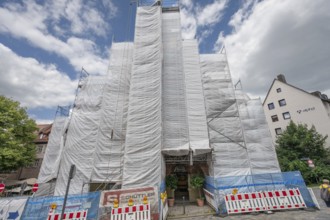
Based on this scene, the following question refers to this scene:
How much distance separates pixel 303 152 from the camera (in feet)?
55.9

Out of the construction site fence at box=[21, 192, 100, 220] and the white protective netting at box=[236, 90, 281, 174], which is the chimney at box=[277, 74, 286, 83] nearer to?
the white protective netting at box=[236, 90, 281, 174]

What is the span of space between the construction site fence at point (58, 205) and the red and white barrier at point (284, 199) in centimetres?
766

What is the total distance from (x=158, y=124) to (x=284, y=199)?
722 cm

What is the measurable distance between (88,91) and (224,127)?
40.7ft

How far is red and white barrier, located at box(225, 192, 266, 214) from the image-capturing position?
281 inches

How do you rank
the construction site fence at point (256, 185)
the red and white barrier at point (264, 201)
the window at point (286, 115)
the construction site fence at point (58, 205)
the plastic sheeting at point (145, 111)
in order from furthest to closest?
the window at point (286, 115)
the plastic sheeting at point (145, 111)
the construction site fence at point (256, 185)
the red and white barrier at point (264, 201)
the construction site fence at point (58, 205)

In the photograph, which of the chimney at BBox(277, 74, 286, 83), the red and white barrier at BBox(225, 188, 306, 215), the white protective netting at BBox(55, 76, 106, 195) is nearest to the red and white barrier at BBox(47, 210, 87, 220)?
the white protective netting at BBox(55, 76, 106, 195)

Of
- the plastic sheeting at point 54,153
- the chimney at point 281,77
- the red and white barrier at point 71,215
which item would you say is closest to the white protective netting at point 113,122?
the red and white barrier at point 71,215

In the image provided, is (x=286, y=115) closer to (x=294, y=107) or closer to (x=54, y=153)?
(x=294, y=107)

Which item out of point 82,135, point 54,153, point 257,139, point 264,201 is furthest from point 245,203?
point 54,153

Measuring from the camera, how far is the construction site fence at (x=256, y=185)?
7430 millimetres

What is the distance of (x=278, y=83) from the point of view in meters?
25.1

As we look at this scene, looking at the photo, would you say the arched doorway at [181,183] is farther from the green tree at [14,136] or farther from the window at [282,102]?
the window at [282,102]

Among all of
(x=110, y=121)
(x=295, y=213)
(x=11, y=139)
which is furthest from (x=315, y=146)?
(x=11, y=139)
